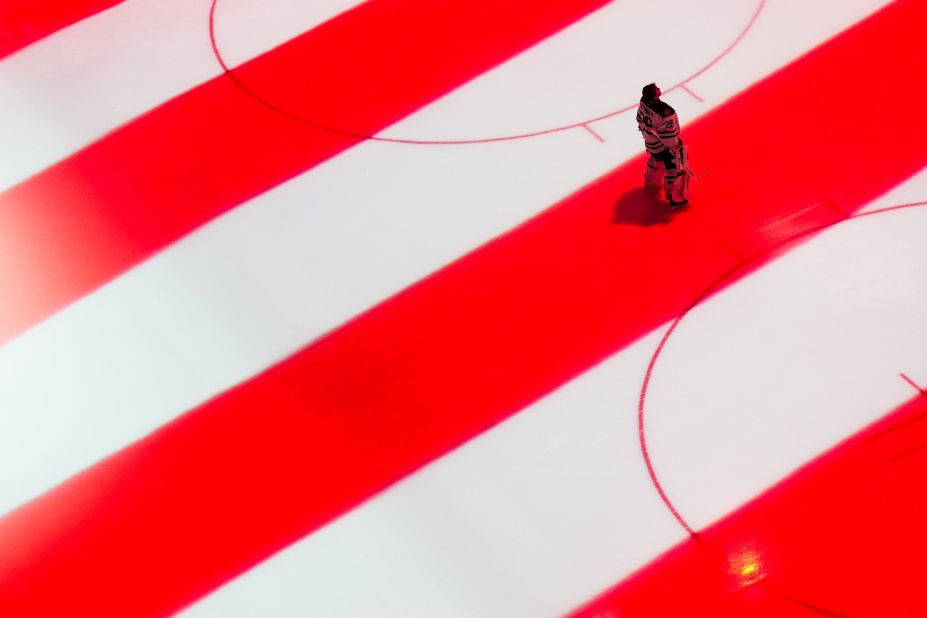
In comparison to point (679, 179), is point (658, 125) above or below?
above

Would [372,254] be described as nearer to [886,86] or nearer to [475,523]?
[475,523]

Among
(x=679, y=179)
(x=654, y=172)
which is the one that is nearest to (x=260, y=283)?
(x=654, y=172)

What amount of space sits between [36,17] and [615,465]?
644cm

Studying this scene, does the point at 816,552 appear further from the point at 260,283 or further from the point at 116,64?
the point at 116,64

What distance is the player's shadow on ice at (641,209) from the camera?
7371 millimetres

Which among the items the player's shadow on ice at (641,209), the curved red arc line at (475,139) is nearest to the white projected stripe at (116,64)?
the curved red arc line at (475,139)

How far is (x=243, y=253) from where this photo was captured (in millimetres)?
7715

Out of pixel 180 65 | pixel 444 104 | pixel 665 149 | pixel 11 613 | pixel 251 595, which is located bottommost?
pixel 251 595

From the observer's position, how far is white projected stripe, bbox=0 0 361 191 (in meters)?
8.88

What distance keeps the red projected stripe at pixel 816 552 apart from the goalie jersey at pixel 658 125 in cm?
204

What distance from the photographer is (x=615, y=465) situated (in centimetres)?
615

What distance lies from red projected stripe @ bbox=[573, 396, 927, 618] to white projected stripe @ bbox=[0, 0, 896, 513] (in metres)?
2.46

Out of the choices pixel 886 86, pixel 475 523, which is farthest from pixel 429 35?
pixel 475 523

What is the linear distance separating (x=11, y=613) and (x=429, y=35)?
16.5ft
